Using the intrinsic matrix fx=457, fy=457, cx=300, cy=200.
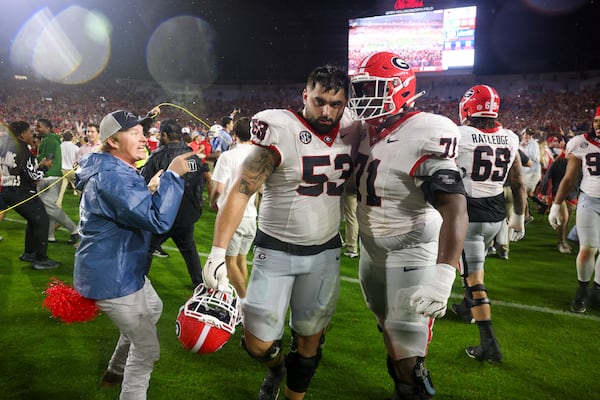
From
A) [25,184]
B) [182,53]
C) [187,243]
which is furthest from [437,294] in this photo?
[182,53]

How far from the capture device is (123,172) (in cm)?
254

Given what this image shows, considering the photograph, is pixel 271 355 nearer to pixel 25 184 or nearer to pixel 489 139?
pixel 489 139

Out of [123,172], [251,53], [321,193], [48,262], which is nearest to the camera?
[123,172]

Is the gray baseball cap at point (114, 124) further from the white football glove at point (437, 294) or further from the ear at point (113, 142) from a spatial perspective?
the white football glove at point (437, 294)

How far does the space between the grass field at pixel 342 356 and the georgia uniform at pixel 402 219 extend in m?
1.09

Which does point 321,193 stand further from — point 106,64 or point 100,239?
point 106,64

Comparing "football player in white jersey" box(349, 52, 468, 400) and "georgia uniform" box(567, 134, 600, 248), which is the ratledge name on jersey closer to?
"georgia uniform" box(567, 134, 600, 248)

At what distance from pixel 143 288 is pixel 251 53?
38.3 meters

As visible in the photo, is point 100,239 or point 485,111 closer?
point 100,239

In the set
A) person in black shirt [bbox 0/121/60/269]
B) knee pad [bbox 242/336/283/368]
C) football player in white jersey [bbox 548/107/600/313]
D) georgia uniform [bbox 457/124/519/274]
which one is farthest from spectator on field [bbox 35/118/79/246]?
football player in white jersey [bbox 548/107/600/313]

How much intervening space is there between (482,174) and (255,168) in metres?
2.42

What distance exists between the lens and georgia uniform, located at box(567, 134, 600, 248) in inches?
189

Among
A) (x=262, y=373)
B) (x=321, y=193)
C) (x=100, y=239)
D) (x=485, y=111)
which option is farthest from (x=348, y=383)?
(x=485, y=111)

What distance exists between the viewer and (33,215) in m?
6.21
